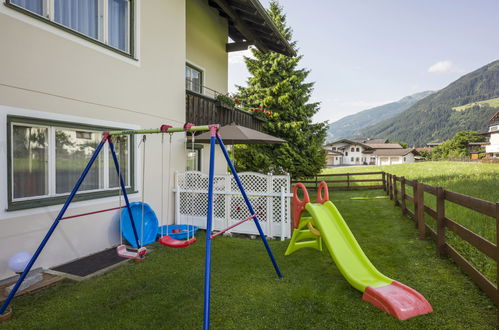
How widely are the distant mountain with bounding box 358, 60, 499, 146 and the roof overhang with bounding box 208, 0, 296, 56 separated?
167 meters

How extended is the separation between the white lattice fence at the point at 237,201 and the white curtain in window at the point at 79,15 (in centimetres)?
347

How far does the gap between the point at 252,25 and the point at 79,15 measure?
6.00 m

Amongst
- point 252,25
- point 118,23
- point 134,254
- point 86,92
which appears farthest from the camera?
point 252,25

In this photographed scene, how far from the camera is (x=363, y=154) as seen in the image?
82.4m

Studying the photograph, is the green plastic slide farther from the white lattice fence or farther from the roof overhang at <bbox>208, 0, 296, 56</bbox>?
the roof overhang at <bbox>208, 0, 296, 56</bbox>

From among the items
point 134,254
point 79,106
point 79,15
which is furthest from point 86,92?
point 134,254

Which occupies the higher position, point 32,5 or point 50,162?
point 32,5

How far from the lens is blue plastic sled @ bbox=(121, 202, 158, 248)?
5438mm

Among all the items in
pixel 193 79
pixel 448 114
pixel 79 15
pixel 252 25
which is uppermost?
pixel 448 114

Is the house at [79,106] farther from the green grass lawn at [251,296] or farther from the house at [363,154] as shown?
the house at [363,154]

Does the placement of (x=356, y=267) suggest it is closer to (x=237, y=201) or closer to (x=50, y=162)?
(x=237, y=201)

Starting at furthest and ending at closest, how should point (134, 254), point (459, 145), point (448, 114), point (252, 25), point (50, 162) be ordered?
1. point (448, 114)
2. point (459, 145)
3. point (252, 25)
4. point (50, 162)
5. point (134, 254)

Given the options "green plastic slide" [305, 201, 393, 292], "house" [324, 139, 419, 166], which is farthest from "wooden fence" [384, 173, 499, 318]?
"house" [324, 139, 419, 166]

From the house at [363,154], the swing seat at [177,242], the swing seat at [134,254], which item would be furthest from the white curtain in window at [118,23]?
the house at [363,154]
